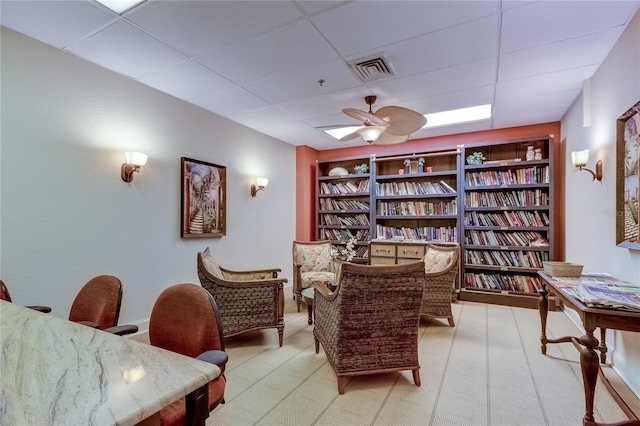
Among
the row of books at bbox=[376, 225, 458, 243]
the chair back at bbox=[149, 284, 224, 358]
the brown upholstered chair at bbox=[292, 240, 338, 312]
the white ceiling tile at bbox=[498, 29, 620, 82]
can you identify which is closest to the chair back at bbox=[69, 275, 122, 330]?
the chair back at bbox=[149, 284, 224, 358]

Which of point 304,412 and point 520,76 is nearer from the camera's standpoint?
point 304,412

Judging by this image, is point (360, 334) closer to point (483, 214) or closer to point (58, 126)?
point (58, 126)

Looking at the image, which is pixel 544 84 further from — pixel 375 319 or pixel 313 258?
pixel 313 258

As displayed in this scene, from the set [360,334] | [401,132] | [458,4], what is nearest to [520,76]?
[401,132]

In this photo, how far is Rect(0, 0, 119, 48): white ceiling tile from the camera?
1.97 m

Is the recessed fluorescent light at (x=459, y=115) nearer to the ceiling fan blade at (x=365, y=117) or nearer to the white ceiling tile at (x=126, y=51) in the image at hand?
the ceiling fan blade at (x=365, y=117)

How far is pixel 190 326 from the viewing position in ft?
4.41

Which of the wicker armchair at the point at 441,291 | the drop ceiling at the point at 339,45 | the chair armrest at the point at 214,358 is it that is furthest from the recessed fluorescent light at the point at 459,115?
the chair armrest at the point at 214,358

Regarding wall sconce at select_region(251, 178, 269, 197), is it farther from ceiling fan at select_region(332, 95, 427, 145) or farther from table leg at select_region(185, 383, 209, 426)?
table leg at select_region(185, 383, 209, 426)

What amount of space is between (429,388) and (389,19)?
2.54 m

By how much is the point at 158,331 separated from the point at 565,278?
9.15 ft

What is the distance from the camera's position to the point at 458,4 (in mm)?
1935

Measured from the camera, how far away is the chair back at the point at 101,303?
160cm

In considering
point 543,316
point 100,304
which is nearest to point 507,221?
point 543,316
